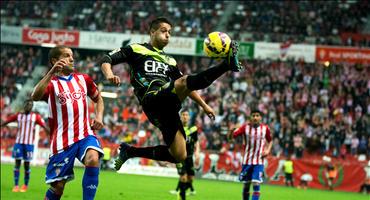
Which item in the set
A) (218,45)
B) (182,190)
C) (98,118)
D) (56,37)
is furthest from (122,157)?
(56,37)

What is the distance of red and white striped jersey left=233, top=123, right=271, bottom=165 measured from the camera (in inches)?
613

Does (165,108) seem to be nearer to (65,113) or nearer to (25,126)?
(65,113)

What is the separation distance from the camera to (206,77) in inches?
328

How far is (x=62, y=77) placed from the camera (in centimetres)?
902

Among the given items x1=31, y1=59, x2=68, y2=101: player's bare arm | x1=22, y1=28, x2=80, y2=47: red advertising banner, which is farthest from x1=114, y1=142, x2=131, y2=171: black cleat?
x1=22, y1=28, x2=80, y2=47: red advertising banner

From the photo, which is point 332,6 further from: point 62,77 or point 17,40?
point 62,77

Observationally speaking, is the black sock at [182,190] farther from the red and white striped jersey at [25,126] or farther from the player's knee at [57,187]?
the player's knee at [57,187]

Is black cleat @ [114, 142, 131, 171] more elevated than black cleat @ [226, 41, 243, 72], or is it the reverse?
black cleat @ [226, 41, 243, 72]

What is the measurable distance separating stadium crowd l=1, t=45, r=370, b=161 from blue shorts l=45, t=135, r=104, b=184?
890 inches

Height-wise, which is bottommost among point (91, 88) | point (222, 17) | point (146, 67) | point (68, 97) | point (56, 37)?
point (68, 97)

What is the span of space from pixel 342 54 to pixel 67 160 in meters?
31.6

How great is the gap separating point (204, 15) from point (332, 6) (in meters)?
8.29

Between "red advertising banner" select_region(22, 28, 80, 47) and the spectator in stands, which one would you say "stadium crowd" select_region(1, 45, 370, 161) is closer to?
"red advertising banner" select_region(22, 28, 80, 47)

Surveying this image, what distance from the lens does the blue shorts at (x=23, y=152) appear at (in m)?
18.5
